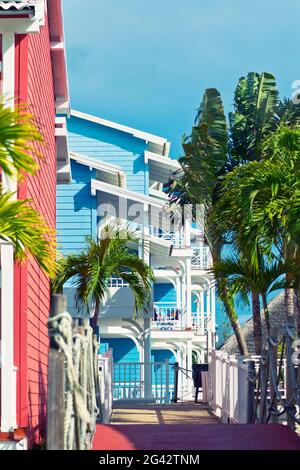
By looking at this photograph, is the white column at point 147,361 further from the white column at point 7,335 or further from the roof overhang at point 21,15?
the roof overhang at point 21,15

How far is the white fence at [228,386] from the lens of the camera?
559 inches

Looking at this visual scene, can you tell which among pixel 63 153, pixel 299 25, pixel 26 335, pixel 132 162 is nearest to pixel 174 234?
pixel 132 162

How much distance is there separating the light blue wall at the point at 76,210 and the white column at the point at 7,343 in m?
19.2

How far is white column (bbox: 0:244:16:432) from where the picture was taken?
10.6 m

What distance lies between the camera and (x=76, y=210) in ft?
99.5

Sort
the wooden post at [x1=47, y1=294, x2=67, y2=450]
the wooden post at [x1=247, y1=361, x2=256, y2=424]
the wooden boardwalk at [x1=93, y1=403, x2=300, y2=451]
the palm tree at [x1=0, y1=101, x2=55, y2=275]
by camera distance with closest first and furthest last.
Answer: the wooden post at [x1=47, y1=294, x2=67, y2=450] < the palm tree at [x1=0, y1=101, x2=55, y2=275] < the wooden boardwalk at [x1=93, y1=403, x2=300, y2=451] < the wooden post at [x1=247, y1=361, x2=256, y2=424]

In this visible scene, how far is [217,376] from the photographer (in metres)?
19.7

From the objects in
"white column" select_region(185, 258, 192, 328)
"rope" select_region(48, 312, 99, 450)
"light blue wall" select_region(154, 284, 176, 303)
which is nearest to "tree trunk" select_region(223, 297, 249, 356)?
"white column" select_region(185, 258, 192, 328)

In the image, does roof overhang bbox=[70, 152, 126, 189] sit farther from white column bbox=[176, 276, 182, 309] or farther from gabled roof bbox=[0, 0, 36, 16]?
gabled roof bbox=[0, 0, 36, 16]

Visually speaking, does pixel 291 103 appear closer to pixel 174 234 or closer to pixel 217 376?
pixel 174 234

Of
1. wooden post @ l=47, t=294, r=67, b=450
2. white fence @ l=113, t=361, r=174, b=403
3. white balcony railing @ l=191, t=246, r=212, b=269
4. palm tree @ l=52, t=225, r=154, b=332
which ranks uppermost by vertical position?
white balcony railing @ l=191, t=246, r=212, b=269

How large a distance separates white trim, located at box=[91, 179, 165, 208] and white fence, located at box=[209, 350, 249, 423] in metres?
8.17

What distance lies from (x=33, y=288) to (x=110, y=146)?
834 inches

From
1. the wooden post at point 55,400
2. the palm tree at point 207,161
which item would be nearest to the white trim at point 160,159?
the palm tree at point 207,161
